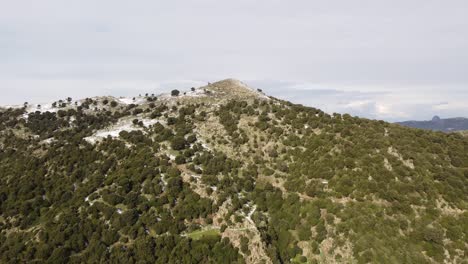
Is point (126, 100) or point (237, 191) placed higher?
point (126, 100)

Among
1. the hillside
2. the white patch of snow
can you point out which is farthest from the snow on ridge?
the white patch of snow

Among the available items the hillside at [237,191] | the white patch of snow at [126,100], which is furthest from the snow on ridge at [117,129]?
the white patch of snow at [126,100]

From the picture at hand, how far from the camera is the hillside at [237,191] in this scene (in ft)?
147

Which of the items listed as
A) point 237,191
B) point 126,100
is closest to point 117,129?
point 126,100

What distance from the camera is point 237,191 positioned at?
5616cm

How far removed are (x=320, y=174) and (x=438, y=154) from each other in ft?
82.0

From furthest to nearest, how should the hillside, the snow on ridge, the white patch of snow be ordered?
the white patch of snow, the snow on ridge, the hillside

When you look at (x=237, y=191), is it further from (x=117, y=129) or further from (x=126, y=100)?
(x=126, y=100)

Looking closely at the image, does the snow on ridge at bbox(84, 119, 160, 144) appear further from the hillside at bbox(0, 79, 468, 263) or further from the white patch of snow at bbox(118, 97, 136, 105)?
the white patch of snow at bbox(118, 97, 136, 105)

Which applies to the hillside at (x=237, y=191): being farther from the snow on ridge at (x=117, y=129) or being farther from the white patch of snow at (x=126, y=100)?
the white patch of snow at (x=126, y=100)

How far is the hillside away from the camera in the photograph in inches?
1764

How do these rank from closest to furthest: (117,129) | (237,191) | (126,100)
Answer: (237,191) → (117,129) → (126,100)

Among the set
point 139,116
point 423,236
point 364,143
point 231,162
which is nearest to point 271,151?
point 231,162

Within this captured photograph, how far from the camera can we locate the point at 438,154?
61469mm
